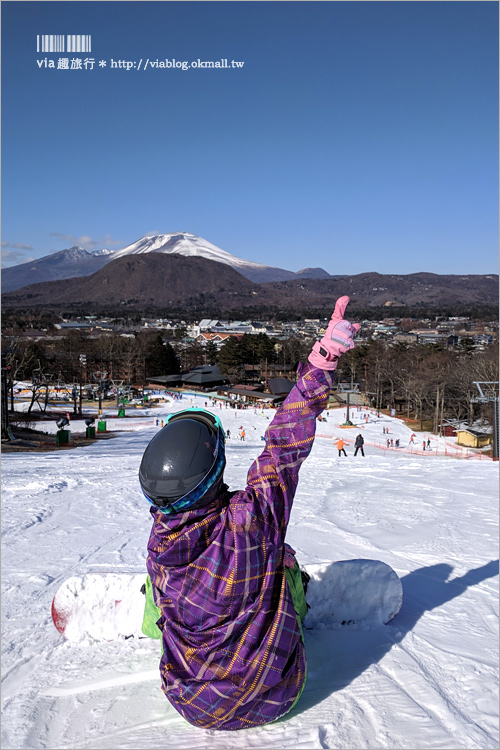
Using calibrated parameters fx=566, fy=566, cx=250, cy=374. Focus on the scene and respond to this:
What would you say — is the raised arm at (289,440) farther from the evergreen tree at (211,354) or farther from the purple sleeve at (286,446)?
the evergreen tree at (211,354)

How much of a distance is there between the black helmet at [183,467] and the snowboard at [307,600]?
1.22 m

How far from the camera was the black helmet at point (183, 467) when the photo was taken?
73.0 inches

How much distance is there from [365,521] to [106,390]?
46.0 metres

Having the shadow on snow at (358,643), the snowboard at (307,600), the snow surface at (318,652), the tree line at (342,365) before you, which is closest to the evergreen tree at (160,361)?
the tree line at (342,365)

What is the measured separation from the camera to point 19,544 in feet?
15.2

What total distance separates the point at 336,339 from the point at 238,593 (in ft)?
3.08

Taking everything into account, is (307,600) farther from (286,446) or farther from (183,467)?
(183,467)

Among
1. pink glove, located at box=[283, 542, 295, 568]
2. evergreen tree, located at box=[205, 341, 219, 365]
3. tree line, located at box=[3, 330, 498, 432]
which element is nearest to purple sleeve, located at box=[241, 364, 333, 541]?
pink glove, located at box=[283, 542, 295, 568]

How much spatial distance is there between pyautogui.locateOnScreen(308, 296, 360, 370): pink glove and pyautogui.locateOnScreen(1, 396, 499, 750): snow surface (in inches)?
52.9

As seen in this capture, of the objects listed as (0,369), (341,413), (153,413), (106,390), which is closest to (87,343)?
(106,390)

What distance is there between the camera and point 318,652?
8.82 feet

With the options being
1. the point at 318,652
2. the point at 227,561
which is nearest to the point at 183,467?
the point at 227,561

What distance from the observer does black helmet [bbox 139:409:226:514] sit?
1.85m

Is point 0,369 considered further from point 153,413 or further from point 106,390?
point 106,390
